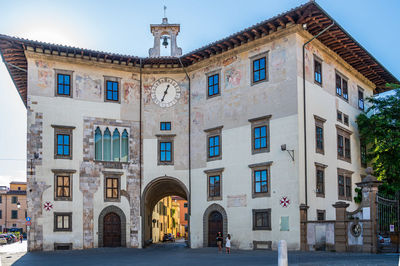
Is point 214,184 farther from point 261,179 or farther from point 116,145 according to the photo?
point 116,145

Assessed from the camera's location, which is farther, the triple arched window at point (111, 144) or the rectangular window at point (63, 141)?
the triple arched window at point (111, 144)

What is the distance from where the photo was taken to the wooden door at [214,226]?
30703mm

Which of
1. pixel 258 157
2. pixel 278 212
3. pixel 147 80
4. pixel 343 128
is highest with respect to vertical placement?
pixel 147 80

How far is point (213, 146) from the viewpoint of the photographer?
3152 cm

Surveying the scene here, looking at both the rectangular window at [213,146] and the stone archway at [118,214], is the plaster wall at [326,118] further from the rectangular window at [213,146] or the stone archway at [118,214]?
the stone archway at [118,214]

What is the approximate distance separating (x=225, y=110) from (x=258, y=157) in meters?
4.07

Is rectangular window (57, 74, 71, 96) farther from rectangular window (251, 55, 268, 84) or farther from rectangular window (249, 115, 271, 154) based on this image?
rectangular window (249, 115, 271, 154)

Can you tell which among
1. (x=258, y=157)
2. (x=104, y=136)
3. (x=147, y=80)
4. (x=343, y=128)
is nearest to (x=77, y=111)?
(x=104, y=136)

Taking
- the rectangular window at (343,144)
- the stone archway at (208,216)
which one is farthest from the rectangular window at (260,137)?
the rectangular window at (343,144)

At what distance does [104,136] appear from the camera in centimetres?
3250

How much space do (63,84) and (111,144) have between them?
4.90m

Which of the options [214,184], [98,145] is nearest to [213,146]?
[214,184]

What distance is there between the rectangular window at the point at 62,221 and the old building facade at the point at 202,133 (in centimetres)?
6

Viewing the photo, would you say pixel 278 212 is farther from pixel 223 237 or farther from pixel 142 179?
pixel 142 179
